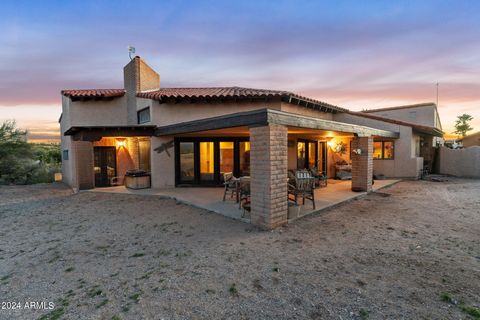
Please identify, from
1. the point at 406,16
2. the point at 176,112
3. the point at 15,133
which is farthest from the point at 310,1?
the point at 15,133

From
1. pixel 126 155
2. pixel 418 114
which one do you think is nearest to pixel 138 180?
pixel 126 155

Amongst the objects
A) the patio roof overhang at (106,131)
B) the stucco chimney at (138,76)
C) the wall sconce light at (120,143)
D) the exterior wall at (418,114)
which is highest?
the stucco chimney at (138,76)

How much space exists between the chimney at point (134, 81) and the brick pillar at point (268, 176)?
9.40 m

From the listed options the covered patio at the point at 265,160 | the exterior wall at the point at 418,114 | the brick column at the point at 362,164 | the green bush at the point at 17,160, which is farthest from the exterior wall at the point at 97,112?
the exterior wall at the point at 418,114

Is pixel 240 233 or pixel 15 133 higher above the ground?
pixel 15 133

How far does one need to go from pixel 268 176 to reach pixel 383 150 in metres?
12.2

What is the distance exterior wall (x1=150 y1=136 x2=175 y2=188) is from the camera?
10.8 metres

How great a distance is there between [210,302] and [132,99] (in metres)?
12.3

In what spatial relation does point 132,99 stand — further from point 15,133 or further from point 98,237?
point 15,133

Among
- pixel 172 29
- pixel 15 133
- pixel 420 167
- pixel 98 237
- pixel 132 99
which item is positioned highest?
pixel 172 29

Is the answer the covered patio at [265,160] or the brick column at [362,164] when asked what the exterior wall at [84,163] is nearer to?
the covered patio at [265,160]

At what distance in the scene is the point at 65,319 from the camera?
254 centimetres

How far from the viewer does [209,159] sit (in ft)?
36.5

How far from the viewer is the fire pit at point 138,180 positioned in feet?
35.9
